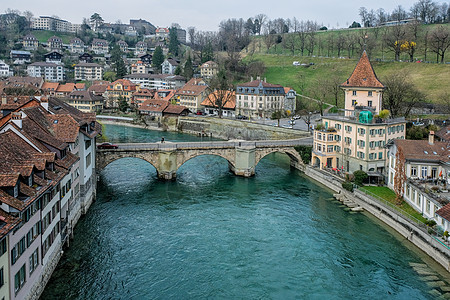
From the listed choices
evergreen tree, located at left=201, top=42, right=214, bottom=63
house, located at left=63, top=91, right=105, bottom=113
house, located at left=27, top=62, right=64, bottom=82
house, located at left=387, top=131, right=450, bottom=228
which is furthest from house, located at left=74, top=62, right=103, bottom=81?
house, located at left=387, top=131, right=450, bottom=228

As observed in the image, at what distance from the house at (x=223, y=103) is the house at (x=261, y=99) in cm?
478

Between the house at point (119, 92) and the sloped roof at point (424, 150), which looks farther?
the house at point (119, 92)

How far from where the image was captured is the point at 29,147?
100 feet

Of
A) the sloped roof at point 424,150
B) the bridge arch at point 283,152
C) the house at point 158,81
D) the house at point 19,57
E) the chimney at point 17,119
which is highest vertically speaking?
the house at point 19,57

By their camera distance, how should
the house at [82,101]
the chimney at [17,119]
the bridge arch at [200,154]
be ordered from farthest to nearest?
the house at [82,101] → the bridge arch at [200,154] → the chimney at [17,119]

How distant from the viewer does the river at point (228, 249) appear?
30.8 meters

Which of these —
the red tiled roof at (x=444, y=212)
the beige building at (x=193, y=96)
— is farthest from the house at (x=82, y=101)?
the red tiled roof at (x=444, y=212)

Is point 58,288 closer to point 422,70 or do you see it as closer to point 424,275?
point 424,275

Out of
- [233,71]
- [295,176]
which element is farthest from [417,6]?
[295,176]

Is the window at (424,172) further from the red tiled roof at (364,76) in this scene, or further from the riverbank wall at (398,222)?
the red tiled roof at (364,76)

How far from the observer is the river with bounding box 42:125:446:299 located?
3078 centimetres

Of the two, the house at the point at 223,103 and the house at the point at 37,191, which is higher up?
the house at the point at 223,103

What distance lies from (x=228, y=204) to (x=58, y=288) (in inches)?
922

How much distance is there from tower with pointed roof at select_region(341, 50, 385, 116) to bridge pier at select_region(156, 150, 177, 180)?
26.4m
